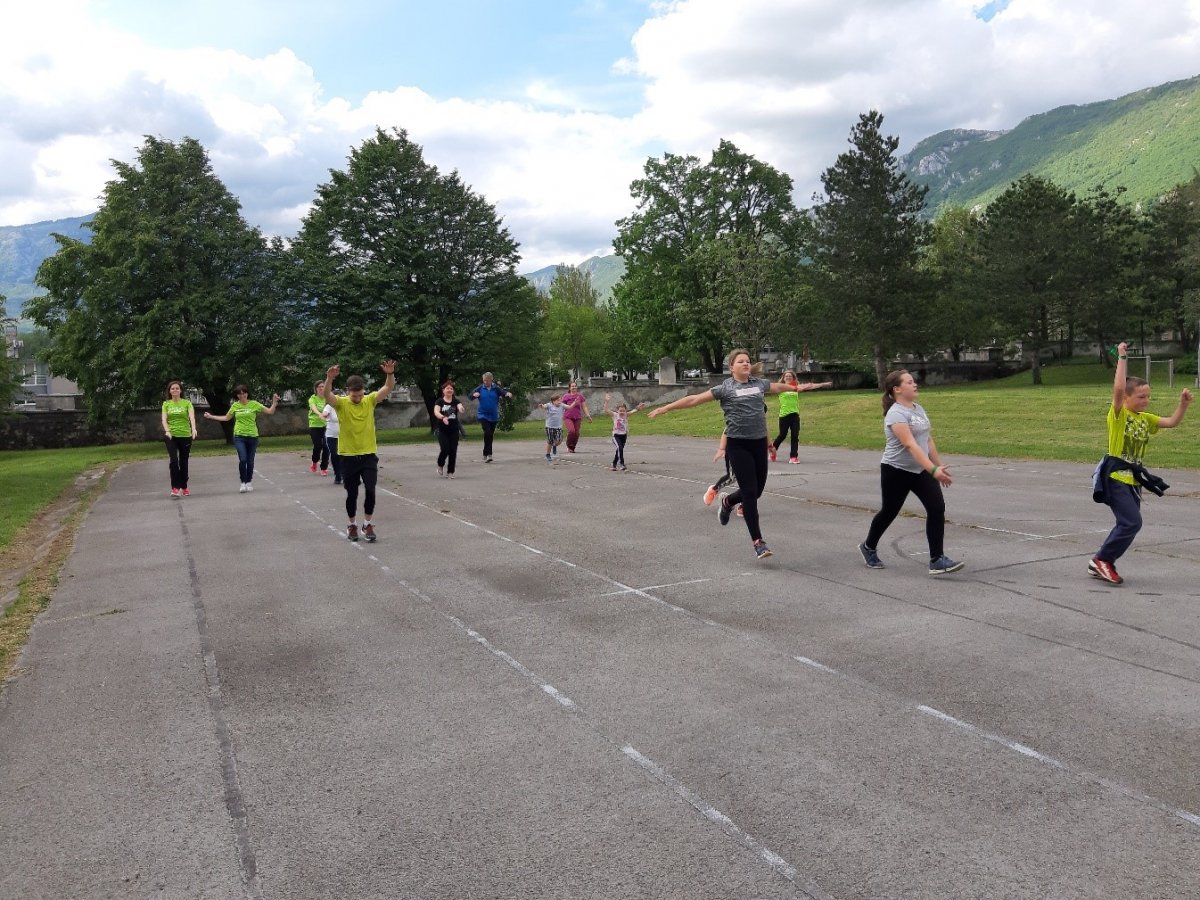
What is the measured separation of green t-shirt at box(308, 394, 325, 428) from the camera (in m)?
18.4

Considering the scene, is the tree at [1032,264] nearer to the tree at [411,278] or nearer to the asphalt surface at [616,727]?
the tree at [411,278]

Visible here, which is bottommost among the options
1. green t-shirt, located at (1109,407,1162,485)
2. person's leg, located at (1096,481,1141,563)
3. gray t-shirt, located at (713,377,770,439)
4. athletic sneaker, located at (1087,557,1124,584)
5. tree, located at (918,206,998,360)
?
athletic sneaker, located at (1087,557,1124,584)

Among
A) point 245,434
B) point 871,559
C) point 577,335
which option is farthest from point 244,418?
point 577,335

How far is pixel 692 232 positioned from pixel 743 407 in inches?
2169

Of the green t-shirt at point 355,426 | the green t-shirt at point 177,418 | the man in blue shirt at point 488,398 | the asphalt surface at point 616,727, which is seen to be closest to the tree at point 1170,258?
the man in blue shirt at point 488,398

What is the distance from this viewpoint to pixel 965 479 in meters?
16.1

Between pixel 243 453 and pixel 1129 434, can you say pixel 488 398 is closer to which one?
pixel 243 453

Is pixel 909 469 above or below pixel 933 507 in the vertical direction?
above

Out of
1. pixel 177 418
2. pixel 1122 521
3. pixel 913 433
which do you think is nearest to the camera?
pixel 1122 521

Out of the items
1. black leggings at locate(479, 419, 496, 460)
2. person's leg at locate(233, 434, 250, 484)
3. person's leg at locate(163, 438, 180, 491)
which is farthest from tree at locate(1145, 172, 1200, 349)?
person's leg at locate(163, 438, 180, 491)

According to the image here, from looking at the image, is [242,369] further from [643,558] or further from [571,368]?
[571,368]

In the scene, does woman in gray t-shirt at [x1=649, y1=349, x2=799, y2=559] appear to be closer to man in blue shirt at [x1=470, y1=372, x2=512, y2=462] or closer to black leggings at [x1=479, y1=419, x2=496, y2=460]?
man in blue shirt at [x1=470, y1=372, x2=512, y2=462]

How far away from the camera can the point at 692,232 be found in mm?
61906

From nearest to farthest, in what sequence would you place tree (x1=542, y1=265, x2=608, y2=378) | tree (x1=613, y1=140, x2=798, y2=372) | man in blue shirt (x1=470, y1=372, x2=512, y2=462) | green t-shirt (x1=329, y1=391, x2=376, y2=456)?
1. green t-shirt (x1=329, y1=391, x2=376, y2=456)
2. man in blue shirt (x1=470, y1=372, x2=512, y2=462)
3. tree (x1=613, y1=140, x2=798, y2=372)
4. tree (x1=542, y1=265, x2=608, y2=378)
